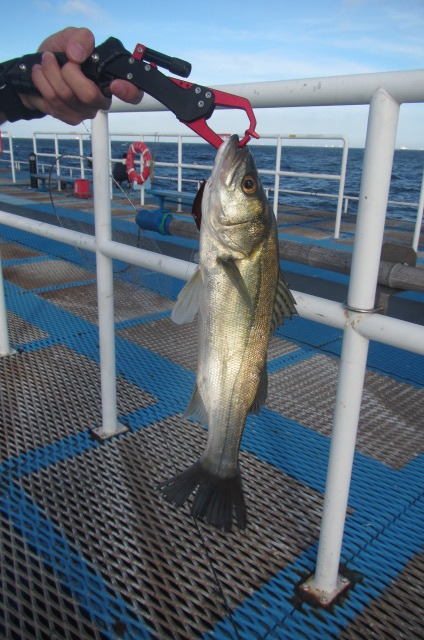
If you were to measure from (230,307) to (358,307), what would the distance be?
1.84ft

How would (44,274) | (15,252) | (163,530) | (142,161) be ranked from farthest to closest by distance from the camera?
(142,161)
(15,252)
(44,274)
(163,530)

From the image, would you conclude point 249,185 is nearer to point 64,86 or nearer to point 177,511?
point 64,86

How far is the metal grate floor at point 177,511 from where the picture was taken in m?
1.82

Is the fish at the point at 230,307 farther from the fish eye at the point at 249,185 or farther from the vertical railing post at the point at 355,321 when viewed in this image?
the vertical railing post at the point at 355,321

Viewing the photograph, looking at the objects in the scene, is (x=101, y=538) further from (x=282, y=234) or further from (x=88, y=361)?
(x=282, y=234)

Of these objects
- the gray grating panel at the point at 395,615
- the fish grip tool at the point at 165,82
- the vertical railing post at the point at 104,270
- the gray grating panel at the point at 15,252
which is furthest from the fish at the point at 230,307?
the gray grating panel at the point at 15,252

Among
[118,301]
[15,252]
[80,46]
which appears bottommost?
[118,301]

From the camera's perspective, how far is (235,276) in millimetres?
1205

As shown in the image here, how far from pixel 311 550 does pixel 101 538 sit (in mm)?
900

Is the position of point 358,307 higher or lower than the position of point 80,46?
lower

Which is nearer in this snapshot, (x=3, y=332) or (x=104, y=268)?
(x=104, y=268)

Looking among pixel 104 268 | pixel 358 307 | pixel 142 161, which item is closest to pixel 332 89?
pixel 358 307

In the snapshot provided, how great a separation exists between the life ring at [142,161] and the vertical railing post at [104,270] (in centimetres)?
823

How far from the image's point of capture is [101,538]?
7.04 ft
